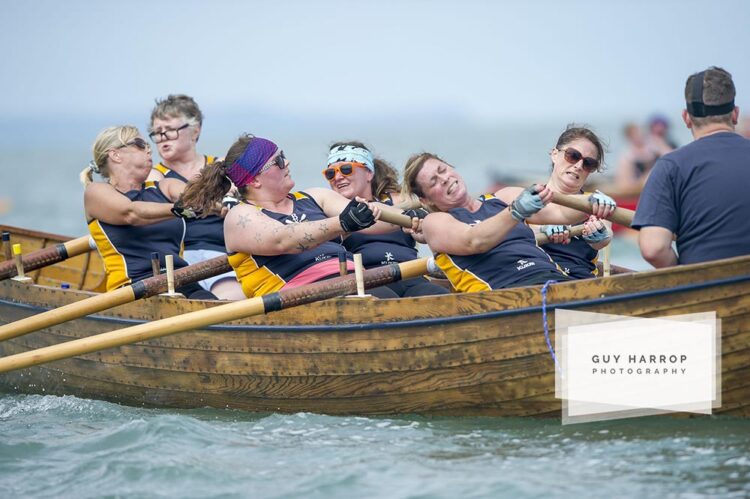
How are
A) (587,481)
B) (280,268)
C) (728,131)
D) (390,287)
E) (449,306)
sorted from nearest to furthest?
(587,481)
(728,131)
(449,306)
(280,268)
(390,287)

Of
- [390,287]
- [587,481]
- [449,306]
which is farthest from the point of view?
[390,287]

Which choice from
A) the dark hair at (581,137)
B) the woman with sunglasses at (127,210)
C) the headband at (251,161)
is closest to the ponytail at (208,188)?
the headband at (251,161)

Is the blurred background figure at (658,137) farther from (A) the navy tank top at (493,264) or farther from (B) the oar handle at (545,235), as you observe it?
(A) the navy tank top at (493,264)

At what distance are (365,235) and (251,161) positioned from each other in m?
1.25

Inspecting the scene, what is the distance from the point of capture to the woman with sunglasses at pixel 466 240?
6949 millimetres

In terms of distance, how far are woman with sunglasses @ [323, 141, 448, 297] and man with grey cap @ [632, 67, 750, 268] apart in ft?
7.44

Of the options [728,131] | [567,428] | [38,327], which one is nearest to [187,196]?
[38,327]

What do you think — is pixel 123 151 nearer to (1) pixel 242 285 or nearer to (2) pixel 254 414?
(1) pixel 242 285

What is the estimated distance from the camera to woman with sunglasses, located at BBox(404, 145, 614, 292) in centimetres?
695

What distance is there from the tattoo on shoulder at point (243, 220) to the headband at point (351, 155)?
1105mm

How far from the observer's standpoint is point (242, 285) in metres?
7.77

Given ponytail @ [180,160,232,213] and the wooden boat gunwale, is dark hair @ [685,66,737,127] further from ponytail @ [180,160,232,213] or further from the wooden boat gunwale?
ponytail @ [180,160,232,213]

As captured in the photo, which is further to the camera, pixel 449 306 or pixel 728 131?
pixel 449 306

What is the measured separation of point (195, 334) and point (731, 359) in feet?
11.5
